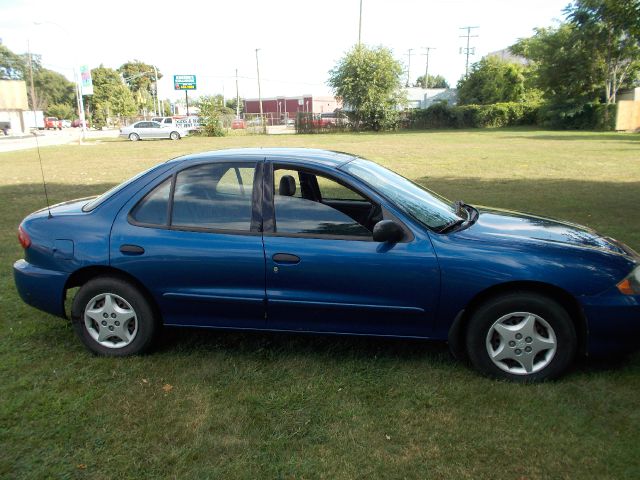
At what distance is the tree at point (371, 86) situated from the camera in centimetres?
4997

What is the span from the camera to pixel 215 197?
159 inches

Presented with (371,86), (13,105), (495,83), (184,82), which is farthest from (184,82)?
(495,83)

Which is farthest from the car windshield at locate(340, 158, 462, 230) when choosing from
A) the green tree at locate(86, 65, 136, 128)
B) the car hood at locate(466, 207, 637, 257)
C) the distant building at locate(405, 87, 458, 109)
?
the green tree at locate(86, 65, 136, 128)

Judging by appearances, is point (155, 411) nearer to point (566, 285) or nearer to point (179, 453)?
point (179, 453)

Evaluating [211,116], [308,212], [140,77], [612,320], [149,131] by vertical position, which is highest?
[140,77]

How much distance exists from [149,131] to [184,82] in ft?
105

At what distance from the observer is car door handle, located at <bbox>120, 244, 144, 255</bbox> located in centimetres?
392

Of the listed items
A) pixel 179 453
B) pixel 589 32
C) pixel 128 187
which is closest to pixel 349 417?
pixel 179 453

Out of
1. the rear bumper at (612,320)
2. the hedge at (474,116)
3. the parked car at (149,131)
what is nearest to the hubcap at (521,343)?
the rear bumper at (612,320)

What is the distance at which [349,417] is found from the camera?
10.8ft

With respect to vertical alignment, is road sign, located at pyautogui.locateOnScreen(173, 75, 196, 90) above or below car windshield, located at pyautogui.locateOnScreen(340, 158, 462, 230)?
above

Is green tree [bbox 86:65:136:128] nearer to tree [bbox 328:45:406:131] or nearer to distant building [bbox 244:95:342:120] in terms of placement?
distant building [bbox 244:95:342:120]

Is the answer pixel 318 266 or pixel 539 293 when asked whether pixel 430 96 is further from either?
pixel 318 266

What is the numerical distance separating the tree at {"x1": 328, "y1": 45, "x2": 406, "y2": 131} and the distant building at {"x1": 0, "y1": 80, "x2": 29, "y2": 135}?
30.5 m
